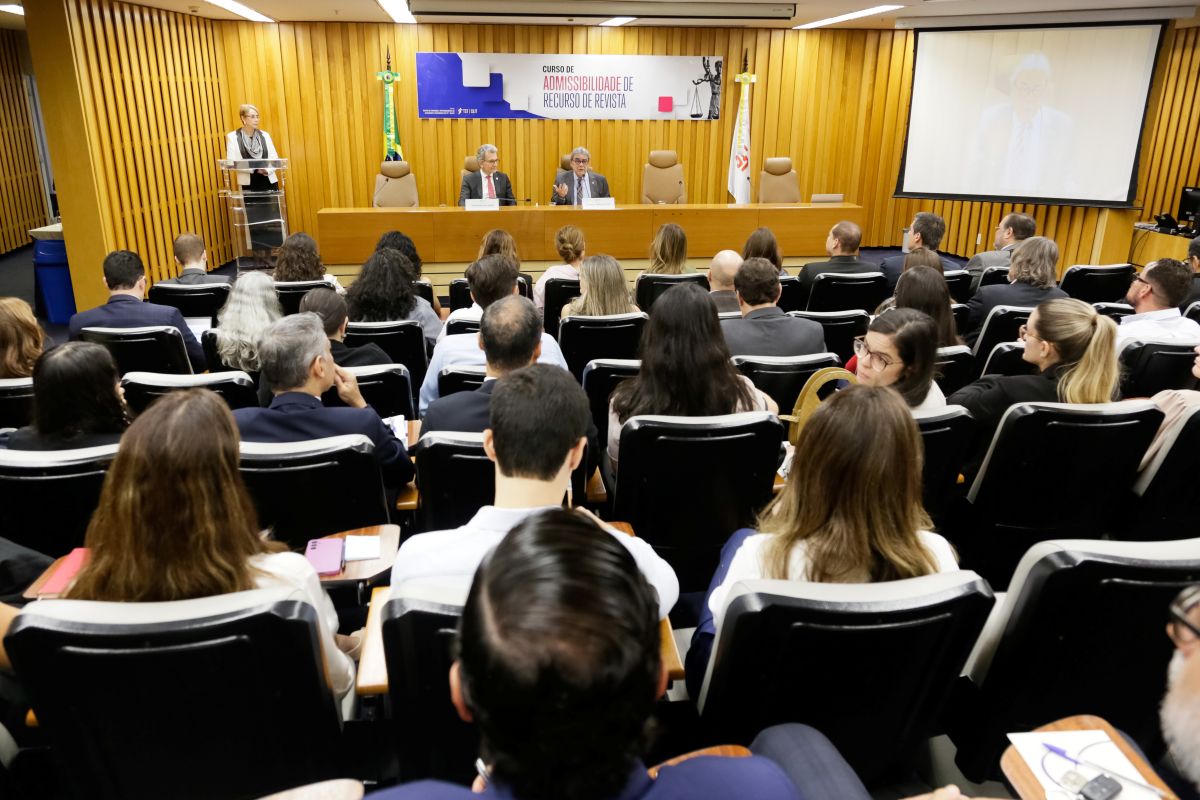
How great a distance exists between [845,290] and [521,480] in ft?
14.0

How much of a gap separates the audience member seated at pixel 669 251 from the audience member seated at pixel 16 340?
363 cm

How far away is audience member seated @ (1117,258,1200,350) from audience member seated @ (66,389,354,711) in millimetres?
4032

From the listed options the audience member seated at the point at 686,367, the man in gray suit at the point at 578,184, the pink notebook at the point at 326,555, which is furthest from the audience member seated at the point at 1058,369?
the man in gray suit at the point at 578,184

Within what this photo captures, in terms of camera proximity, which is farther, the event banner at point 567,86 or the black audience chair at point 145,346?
the event banner at point 567,86

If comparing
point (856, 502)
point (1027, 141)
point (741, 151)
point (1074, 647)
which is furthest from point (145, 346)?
point (1027, 141)

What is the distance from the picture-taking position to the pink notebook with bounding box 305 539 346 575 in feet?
6.41

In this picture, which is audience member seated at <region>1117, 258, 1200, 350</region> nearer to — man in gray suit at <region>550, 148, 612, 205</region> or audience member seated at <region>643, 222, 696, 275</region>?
audience member seated at <region>643, 222, 696, 275</region>

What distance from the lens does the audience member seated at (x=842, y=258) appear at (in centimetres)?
559

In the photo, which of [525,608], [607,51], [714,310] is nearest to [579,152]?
[607,51]

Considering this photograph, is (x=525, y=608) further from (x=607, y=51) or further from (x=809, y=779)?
(x=607, y=51)

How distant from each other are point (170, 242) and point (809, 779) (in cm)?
904

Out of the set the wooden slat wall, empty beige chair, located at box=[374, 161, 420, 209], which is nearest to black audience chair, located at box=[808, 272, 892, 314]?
empty beige chair, located at box=[374, 161, 420, 209]

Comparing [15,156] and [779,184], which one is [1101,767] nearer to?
[779,184]

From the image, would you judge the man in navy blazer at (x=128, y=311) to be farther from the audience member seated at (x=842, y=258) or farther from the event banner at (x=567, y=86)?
the event banner at (x=567, y=86)
